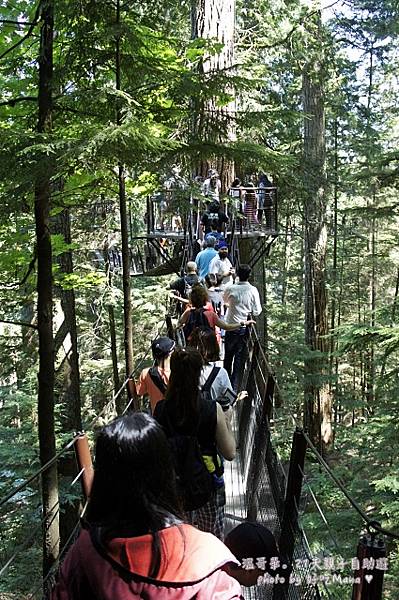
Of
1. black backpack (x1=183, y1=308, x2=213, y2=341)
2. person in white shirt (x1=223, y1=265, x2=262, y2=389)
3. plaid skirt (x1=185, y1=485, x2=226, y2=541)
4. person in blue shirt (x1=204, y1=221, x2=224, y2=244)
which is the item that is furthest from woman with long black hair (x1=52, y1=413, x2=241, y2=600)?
person in blue shirt (x1=204, y1=221, x2=224, y2=244)

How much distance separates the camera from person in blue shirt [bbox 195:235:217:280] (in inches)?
302

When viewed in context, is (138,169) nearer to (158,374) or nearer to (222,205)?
(158,374)

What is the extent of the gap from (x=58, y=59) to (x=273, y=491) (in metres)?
3.93

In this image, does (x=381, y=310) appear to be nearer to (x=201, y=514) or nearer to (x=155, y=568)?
(x=201, y=514)

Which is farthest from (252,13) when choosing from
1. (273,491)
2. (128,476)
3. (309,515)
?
(128,476)

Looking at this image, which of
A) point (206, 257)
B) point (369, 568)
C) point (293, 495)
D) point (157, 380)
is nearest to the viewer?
point (369, 568)

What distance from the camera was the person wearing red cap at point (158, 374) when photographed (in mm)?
3432

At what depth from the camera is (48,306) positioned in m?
4.18

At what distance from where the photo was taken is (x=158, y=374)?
3.48 meters

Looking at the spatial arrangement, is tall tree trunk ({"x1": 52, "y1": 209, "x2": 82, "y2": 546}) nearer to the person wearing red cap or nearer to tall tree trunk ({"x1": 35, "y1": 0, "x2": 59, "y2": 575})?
tall tree trunk ({"x1": 35, "y1": 0, "x2": 59, "y2": 575})

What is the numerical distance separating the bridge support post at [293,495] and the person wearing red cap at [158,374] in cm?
101

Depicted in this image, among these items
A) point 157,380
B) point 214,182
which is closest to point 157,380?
point 157,380

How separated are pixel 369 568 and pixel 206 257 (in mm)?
6324

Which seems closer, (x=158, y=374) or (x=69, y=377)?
(x=158, y=374)
